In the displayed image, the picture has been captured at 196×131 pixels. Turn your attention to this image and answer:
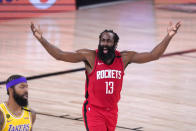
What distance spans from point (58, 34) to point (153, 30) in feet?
9.81

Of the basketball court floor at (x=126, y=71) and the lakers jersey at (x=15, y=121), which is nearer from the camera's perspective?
the lakers jersey at (x=15, y=121)

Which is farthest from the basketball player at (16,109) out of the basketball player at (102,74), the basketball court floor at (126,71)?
the basketball court floor at (126,71)

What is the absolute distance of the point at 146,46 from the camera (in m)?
14.2

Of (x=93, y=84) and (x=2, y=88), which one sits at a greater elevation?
(x=93, y=84)

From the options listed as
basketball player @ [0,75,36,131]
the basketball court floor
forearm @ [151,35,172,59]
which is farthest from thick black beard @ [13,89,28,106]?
the basketball court floor

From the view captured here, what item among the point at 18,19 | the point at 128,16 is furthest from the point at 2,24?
the point at 128,16

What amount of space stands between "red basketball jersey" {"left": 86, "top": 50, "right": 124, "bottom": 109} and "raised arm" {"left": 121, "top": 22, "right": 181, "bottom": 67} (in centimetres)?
17

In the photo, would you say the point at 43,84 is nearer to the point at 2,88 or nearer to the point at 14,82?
the point at 2,88

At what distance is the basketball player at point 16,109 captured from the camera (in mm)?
4879

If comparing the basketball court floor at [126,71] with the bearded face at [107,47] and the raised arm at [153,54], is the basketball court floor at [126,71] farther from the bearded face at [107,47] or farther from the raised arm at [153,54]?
the bearded face at [107,47]

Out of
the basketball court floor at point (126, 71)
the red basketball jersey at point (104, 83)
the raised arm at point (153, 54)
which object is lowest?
the basketball court floor at point (126, 71)

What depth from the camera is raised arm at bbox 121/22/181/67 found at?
596 centimetres

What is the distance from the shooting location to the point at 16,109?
501 cm

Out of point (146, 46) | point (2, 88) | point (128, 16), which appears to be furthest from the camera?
point (128, 16)
